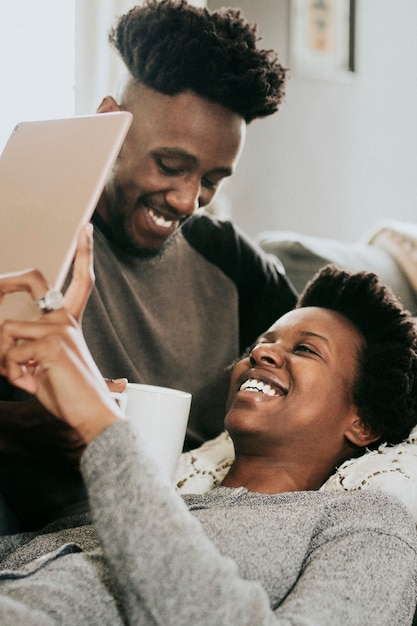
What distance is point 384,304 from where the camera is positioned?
4.67ft

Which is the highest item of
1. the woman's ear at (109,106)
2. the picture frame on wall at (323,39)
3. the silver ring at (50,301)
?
the picture frame on wall at (323,39)

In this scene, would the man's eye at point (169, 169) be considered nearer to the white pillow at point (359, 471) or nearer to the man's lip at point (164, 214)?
the man's lip at point (164, 214)

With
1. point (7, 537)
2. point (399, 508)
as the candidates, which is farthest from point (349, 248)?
point (7, 537)

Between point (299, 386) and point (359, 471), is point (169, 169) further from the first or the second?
point (359, 471)

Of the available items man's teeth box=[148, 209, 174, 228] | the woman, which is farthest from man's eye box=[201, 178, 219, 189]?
the woman

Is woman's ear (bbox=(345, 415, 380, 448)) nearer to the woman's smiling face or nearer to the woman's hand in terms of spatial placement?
the woman's smiling face

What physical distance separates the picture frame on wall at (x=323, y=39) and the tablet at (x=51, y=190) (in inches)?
70.4

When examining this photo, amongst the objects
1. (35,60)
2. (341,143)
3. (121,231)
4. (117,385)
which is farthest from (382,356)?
(341,143)

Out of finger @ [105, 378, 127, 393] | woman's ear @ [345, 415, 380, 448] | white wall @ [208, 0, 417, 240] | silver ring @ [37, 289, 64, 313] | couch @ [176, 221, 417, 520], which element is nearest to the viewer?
silver ring @ [37, 289, 64, 313]

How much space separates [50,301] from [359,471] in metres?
0.66

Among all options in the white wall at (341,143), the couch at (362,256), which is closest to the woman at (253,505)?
the couch at (362,256)

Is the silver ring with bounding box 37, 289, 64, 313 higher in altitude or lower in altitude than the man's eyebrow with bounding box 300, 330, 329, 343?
higher

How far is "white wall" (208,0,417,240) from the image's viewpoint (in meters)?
2.62

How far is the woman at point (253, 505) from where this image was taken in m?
0.75
